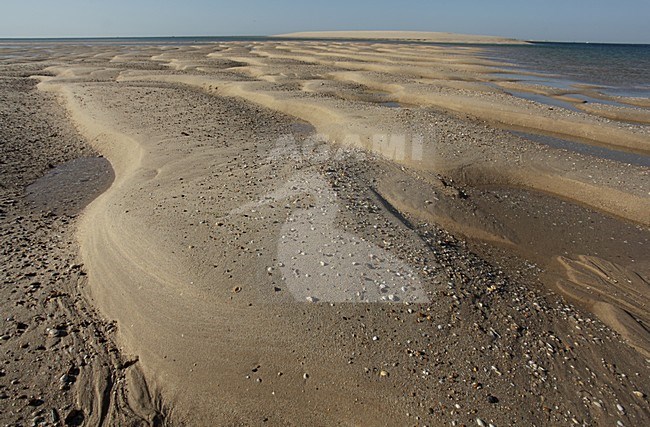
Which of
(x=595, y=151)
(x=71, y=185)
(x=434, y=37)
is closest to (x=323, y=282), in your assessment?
(x=71, y=185)

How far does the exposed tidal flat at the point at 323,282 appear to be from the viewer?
387 cm

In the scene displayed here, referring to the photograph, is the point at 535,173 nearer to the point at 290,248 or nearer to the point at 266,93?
the point at 290,248

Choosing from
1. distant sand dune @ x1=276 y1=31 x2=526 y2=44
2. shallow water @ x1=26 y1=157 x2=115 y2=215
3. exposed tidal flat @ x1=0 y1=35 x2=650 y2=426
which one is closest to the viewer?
exposed tidal flat @ x1=0 y1=35 x2=650 y2=426

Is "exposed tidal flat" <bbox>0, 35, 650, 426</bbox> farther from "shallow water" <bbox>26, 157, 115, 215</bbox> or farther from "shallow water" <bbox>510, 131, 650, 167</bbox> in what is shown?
"shallow water" <bbox>510, 131, 650, 167</bbox>

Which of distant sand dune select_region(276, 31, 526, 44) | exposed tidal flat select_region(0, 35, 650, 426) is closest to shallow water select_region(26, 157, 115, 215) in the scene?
exposed tidal flat select_region(0, 35, 650, 426)

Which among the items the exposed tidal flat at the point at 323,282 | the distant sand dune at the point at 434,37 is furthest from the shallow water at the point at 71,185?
the distant sand dune at the point at 434,37

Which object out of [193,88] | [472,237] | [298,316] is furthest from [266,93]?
[298,316]

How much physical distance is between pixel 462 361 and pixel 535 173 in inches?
287

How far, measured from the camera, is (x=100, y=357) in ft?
14.2

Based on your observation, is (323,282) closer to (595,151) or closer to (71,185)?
(71,185)

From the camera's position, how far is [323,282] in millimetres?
5027

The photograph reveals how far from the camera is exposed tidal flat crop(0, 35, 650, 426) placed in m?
3.87

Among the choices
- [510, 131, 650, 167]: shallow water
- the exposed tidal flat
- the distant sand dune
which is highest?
the distant sand dune

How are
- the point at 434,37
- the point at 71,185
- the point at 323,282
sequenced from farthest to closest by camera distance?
the point at 434,37, the point at 71,185, the point at 323,282
